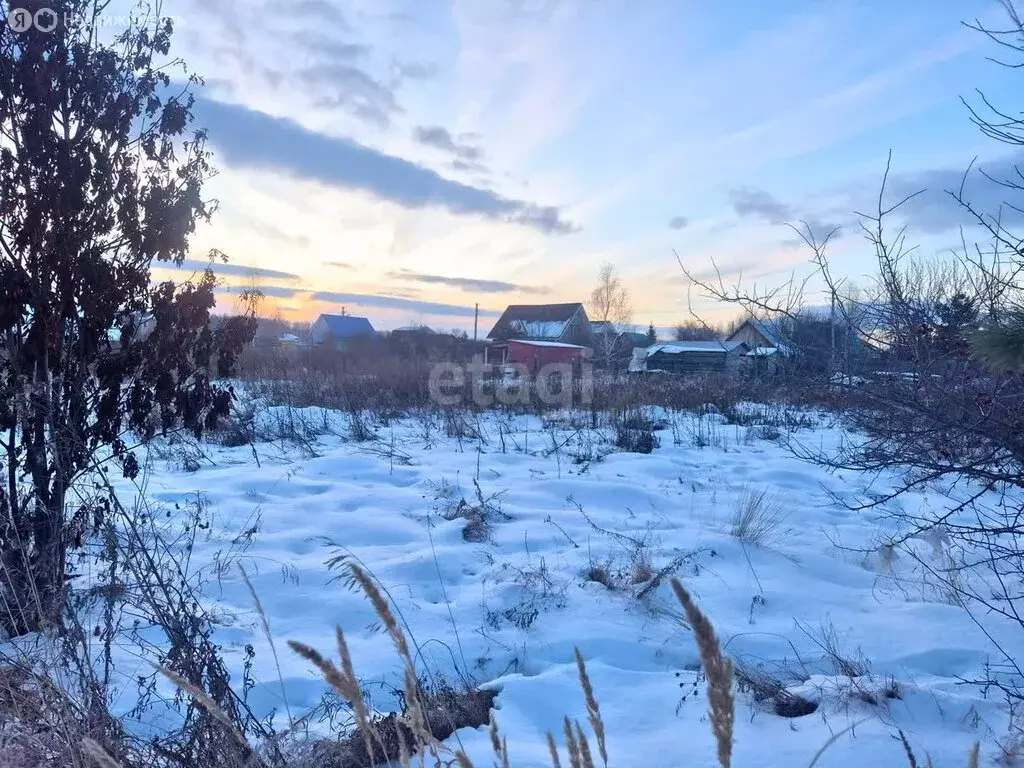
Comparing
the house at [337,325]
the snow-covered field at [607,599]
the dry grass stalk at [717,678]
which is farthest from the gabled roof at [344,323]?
the dry grass stalk at [717,678]

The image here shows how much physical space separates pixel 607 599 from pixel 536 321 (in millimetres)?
34823

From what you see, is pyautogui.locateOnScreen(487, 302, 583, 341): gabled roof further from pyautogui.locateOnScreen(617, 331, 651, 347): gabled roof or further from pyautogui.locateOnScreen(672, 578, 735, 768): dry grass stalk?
pyautogui.locateOnScreen(672, 578, 735, 768): dry grass stalk

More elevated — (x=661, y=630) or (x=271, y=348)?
(x=271, y=348)

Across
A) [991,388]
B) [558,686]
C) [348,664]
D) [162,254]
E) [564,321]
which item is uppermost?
[564,321]

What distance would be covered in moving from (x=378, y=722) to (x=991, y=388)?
2869mm

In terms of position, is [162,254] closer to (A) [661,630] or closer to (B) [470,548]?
(B) [470,548]

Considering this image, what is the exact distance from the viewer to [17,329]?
300cm

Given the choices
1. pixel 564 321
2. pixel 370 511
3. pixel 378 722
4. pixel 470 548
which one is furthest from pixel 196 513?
pixel 564 321

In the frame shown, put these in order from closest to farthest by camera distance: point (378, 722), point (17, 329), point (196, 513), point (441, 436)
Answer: point (378, 722), point (17, 329), point (196, 513), point (441, 436)

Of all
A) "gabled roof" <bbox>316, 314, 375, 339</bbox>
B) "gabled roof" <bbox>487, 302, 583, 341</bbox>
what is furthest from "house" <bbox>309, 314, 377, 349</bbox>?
"gabled roof" <bbox>487, 302, 583, 341</bbox>

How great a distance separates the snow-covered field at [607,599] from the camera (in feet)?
7.79

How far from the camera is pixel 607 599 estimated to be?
358 cm

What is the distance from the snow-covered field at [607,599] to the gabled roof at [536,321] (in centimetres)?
3019

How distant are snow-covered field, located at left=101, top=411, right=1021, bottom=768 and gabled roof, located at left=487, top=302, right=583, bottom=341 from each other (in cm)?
3019
